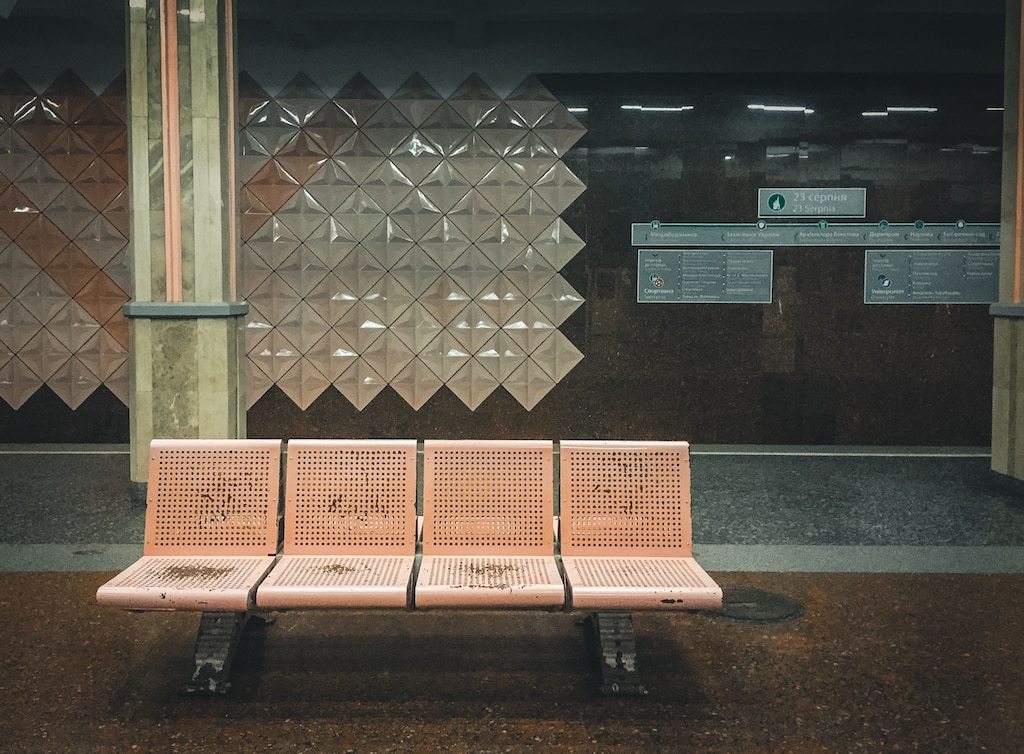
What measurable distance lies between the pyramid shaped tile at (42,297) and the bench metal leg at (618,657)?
682 cm

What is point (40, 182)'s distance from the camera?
28.2 feet

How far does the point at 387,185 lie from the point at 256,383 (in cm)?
214

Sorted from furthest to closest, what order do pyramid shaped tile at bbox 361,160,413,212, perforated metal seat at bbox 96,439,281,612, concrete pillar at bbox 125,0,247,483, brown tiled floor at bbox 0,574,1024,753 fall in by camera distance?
pyramid shaped tile at bbox 361,160,413,212 → concrete pillar at bbox 125,0,247,483 → perforated metal seat at bbox 96,439,281,612 → brown tiled floor at bbox 0,574,1024,753

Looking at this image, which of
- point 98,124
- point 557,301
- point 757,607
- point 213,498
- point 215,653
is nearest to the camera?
point 215,653

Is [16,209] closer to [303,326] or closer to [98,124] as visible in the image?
[98,124]

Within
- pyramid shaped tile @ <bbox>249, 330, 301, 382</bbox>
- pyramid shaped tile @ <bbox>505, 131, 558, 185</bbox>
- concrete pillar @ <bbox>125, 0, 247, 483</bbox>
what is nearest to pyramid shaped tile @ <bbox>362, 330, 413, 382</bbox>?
pyramid shaped tile @ <bbox>249, 330, 301, 382</bbox>

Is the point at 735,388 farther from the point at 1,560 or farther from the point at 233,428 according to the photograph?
the point at 1,560

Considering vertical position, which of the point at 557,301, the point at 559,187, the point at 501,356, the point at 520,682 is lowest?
the point at 520,682

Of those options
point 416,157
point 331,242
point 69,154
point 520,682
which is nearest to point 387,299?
point 331,242

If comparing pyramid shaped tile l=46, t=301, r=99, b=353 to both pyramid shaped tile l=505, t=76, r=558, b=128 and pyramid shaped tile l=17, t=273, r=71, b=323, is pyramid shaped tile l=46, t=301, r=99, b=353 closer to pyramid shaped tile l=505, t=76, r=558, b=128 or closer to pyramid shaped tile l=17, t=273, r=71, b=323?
pyramid shaped tile l=17, t=273, r=71, b=323

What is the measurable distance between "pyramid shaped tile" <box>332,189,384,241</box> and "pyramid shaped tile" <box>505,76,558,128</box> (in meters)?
1.51

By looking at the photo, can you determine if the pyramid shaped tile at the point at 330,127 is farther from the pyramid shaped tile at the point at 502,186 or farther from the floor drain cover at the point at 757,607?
the floor drain cover at the point at 757,607

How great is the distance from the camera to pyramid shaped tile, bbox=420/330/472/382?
881 centimetres

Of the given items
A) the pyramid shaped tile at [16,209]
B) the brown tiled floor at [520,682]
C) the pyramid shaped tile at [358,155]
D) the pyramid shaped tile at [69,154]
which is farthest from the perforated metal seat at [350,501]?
the pyramid shaped tile at [16,209]
